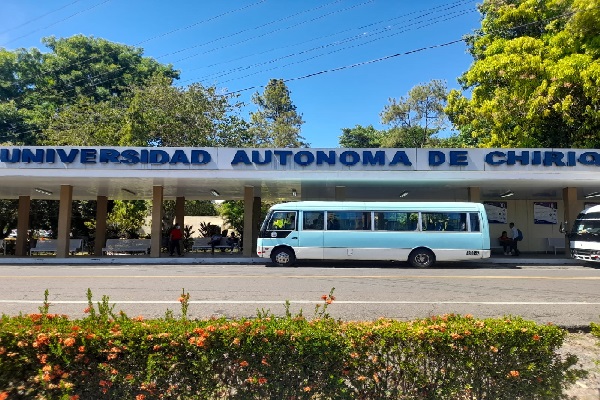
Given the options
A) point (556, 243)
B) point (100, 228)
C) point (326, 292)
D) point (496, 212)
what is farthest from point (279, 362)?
point (556, 243)

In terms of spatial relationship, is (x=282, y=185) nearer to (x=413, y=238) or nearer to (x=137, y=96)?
(x=413, y=238)

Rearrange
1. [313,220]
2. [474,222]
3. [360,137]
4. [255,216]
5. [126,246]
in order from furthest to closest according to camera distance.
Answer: [360,137], [255,216], [126,246], [313,220], [474,222]

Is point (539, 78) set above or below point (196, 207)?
above

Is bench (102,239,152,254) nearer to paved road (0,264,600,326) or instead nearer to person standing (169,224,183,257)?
person standing (169,224,183,257)

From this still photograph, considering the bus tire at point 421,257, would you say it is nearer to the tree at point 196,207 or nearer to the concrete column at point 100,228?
the concrete column at point 100,228

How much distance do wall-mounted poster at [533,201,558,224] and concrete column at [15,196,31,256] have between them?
26.4 meters

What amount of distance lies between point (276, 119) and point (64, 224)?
1230 inches

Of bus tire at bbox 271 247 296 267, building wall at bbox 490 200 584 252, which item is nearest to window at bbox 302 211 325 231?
bus tire at bbox 271 247 296 267

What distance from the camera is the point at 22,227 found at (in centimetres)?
2356

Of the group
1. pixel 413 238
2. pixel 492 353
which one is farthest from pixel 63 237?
pixel 492 353

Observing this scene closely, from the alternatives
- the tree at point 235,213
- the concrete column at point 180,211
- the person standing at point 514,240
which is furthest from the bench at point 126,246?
the person standing at point 514,240

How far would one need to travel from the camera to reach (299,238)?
16.2 meters

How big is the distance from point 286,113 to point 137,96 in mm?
21184

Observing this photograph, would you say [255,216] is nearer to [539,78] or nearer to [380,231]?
[380,231]
